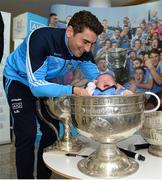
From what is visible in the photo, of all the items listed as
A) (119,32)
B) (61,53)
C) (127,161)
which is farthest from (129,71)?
(127,161)

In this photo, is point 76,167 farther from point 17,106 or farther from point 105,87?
point 17,106

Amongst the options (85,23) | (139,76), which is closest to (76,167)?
(85,23)

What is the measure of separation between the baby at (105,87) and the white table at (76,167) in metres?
0.20

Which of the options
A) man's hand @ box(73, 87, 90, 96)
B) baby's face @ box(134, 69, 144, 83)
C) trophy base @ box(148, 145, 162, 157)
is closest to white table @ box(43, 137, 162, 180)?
trophy base @ box(148, 145, 162, 157)

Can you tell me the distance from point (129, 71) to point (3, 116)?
1.14m

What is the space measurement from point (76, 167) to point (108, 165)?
90mm

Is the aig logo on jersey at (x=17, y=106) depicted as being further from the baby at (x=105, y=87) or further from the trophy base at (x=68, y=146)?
the baby at (x=105, y=87)

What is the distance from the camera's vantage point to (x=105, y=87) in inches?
32.4

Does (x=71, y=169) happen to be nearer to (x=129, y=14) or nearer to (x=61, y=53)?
(x=61, y=53)

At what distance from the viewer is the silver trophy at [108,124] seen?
2.05 ft

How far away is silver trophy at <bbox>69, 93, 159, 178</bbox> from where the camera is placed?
0.63m

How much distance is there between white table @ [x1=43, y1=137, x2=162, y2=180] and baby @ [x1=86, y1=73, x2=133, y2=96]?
197mm

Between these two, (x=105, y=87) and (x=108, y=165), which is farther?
(x=105, y=87)

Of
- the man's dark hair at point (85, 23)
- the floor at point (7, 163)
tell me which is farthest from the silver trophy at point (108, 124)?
the floor at point (7, 163)
